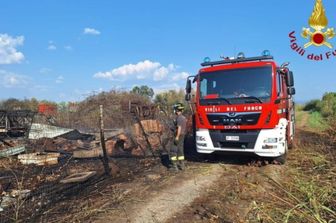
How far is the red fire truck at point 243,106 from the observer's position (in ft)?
28.3

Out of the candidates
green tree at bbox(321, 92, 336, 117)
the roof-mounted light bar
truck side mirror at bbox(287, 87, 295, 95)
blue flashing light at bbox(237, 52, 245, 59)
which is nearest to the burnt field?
truck side mirror at bbox(287, 87, 295, 95)

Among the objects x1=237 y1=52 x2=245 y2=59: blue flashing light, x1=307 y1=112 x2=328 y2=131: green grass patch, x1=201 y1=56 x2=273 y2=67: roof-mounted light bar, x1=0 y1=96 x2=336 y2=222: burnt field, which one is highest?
x1=237 y1=52 x2=245 y2=59: blue flashing light

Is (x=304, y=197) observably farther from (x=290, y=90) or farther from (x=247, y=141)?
(x=290, y=90)

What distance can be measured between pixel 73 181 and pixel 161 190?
2.27 meters

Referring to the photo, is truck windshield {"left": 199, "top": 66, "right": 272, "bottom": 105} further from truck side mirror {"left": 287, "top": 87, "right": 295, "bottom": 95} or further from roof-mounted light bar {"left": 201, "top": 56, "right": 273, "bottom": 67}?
truck side mirror {"left": 287, "top": 87, "right": 295, "bottom": 95}

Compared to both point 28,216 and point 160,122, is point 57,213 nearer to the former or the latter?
point 28,216

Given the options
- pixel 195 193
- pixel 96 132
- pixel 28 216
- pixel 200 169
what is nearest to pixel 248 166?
pixel 200 169

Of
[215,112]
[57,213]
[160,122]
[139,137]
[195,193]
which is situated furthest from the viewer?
[160,122]

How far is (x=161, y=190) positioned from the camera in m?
7.21

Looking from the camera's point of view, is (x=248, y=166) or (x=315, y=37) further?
(x=315, y=37)

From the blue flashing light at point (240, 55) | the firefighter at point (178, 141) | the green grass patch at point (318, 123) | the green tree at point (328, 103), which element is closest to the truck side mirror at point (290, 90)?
the blue flashing light at point (240, 55)

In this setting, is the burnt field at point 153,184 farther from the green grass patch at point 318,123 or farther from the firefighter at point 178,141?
the green grass patch at point 318,123

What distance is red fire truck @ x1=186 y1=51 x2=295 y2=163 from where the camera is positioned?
863cm

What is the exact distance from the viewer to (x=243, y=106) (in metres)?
8.73
